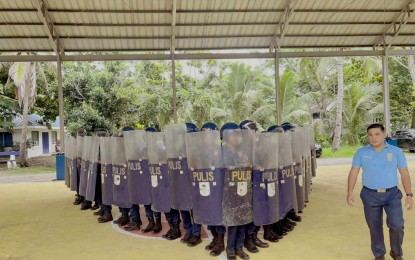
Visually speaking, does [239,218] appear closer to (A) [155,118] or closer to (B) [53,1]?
(B) [53,1]

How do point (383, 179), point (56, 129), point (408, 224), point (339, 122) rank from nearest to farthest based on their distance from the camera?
point (383, 179) → point (408, 224) → point (339, 122) → point (56, 129)

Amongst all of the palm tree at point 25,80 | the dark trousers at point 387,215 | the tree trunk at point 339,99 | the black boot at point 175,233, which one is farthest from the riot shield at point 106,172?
the tree trunk at point 339,99

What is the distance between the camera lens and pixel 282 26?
35.8ft

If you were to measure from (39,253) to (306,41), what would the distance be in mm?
9801

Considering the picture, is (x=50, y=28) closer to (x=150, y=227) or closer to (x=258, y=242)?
(x=150, y=227)

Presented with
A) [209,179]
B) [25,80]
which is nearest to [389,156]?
[209,179]

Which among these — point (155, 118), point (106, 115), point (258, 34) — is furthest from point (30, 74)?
point (258, 34)

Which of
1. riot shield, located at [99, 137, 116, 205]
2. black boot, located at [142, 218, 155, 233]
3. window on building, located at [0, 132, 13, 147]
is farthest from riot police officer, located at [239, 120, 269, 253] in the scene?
window on building, located at [0, 132, 13, 147]

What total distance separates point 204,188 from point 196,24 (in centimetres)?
747

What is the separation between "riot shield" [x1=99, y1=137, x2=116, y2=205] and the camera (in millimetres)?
5672

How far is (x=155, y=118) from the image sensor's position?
17.6 m

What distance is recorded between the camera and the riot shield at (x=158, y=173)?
190 inches

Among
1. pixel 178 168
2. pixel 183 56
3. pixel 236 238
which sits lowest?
pixel 236 238

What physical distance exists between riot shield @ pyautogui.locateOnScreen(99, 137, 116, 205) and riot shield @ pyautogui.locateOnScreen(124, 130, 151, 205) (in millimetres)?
538
